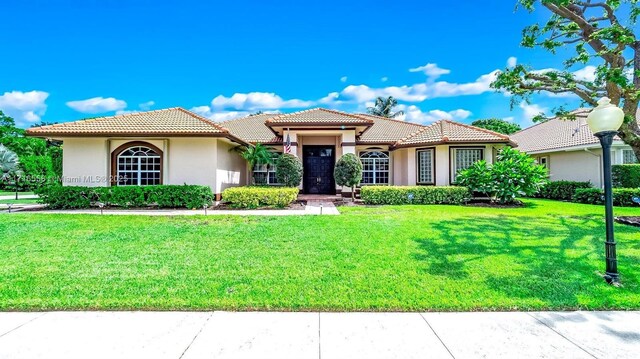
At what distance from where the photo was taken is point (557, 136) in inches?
834

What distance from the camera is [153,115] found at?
50.6ft

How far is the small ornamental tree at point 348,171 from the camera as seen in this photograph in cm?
1513

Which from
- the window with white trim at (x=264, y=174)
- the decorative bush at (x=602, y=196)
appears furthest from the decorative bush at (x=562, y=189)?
the window with white trim at (x=264, y=174)

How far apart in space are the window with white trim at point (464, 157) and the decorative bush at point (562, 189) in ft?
16.7

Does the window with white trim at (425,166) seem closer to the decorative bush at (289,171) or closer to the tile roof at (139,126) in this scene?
the decorative bush at (289,171)

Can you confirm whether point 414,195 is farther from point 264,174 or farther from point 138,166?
point 138,166

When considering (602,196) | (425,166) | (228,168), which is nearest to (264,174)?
(228,168)

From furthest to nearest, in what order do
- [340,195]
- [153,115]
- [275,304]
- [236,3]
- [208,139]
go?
[340,195] < [153,115] < [208,139] < [236,3] < [275,304]
